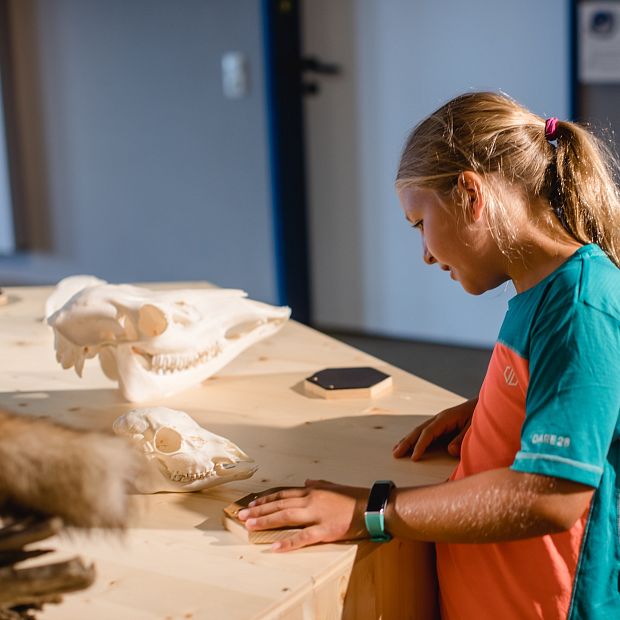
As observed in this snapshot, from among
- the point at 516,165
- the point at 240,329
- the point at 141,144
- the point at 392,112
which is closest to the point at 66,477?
the point at 516,165

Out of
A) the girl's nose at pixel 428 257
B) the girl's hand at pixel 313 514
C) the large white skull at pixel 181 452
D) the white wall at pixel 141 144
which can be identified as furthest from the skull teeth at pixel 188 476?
the white wall at pixel 141 144

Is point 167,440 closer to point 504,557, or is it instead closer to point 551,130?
point 504,557

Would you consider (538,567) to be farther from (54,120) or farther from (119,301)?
(54,120)

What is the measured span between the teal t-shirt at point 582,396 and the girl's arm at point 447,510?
0.08ft

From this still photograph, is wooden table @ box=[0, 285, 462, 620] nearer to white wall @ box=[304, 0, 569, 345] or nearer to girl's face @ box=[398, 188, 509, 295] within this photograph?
girl's face @ box=[398, 188, 509, 295]

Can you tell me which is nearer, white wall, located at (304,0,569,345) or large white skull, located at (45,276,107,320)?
large white skull, located at (45,276,107,320)

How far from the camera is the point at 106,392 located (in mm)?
1802

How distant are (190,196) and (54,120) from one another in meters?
1.23

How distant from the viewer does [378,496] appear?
115 cm

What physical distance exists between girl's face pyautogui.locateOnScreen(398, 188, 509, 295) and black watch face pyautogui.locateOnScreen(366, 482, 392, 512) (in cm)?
28

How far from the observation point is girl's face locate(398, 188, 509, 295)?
1.23 meters

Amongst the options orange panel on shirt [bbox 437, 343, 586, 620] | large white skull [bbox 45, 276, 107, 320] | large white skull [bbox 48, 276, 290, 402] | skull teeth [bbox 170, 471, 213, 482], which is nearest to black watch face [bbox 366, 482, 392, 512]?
orange panel on shirt [bbox 437, 343, 586, 620]

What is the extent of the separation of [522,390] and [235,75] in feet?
12.5

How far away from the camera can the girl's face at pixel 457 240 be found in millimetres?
1227
